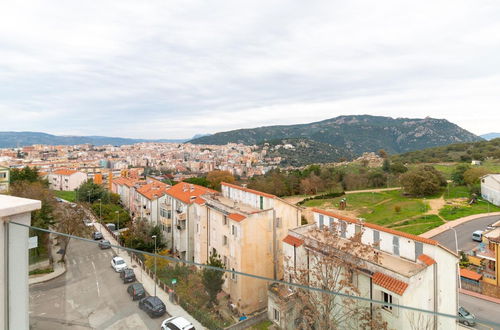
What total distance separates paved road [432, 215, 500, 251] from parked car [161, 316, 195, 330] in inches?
762

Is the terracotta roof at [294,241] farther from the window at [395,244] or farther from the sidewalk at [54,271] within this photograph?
the sidewalk at [54,271]

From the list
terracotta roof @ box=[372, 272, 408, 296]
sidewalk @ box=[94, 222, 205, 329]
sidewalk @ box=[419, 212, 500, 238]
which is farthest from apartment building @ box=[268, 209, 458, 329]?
sidewalk @ box=[419, 212, 500, 238]

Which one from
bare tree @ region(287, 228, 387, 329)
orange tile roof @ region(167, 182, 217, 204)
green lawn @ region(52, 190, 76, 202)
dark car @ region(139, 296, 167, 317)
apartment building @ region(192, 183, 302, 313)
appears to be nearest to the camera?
dark car @ region(139, 296, 167, 317)

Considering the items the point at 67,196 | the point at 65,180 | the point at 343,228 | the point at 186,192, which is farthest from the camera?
the point at 65,180

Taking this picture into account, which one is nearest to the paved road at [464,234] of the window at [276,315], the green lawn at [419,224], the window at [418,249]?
the green lawn at [419,224]

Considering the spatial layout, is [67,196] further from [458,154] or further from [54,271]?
[458,154]

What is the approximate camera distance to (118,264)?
9.80 feet

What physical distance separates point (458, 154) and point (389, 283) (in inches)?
2235

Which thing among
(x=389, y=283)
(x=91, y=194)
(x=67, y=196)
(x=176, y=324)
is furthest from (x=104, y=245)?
(x=67, y=196)

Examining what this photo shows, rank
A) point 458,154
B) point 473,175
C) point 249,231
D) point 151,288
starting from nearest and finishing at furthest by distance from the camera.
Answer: point 151,288 < point 249,231 < point 473,175 < point 458,154

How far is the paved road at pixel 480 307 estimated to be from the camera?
1148 cm

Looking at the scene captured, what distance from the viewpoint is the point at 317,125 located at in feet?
510

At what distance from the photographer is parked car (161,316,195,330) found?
2788mm

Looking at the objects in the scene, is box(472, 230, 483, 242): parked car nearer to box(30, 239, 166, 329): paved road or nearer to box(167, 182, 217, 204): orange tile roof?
box(167, 182, 217, 204): orange tile roof
